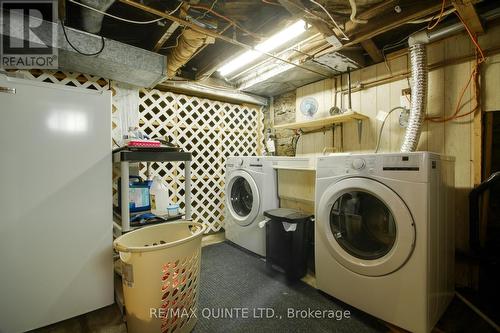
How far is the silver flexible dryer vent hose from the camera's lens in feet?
5.54

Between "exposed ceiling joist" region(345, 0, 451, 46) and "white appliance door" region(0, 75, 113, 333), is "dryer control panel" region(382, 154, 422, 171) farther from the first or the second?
"white appliance door" region(0, 75, 113, 333)

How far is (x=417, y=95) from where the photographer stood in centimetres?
171

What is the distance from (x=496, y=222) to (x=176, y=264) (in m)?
2.13

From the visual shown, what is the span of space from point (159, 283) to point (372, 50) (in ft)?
7.73

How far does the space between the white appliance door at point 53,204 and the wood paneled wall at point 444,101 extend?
7.18 ft

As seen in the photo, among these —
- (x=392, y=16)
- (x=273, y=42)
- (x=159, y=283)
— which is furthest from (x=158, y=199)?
(x=392, y=16)

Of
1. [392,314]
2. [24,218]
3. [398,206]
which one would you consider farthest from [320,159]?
[24,218]

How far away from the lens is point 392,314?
128 centimetres

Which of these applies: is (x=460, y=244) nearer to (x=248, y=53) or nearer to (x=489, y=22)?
(x=489, y=22)

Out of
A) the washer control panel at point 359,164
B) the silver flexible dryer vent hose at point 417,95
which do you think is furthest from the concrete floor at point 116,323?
the silver flexible dryer vent hose at point 417,95

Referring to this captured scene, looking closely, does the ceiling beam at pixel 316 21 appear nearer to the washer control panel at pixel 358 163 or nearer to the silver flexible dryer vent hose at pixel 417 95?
the silver flexible dryer vent hose at pixel 417 95

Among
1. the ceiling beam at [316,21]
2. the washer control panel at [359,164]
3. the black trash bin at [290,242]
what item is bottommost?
the black trash bin at [290,242]

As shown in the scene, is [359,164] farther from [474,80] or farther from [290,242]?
[474,80]

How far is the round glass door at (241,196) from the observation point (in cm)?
253
